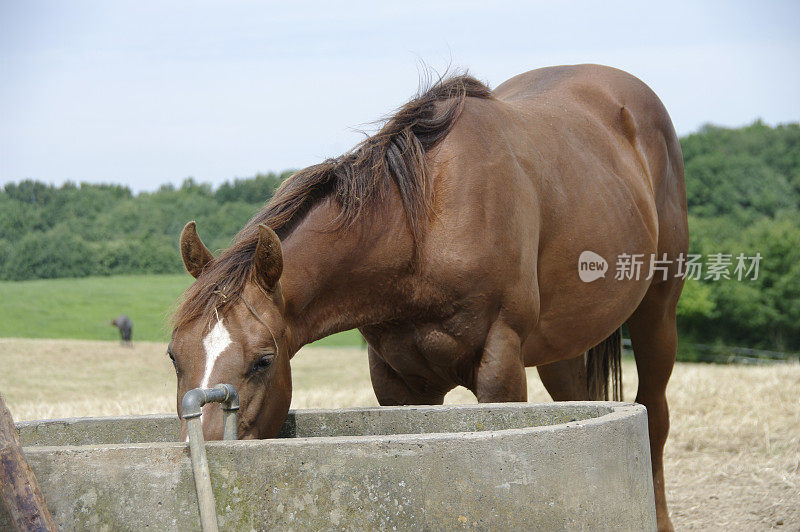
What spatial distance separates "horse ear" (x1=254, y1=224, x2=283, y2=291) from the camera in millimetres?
2623

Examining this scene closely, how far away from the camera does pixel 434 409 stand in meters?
2.58

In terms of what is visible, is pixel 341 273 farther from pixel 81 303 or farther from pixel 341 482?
pixel 81 303

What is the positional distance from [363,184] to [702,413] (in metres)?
Answer: 5.57

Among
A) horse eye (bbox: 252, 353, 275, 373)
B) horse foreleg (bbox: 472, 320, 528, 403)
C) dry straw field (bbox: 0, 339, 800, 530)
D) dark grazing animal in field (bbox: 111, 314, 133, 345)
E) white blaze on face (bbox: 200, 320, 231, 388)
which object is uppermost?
white blaze on face (bbox: 200, 320, 231, 388)

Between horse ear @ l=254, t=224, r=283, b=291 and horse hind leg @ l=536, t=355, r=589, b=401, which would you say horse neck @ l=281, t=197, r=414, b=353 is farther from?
horse hind leg @ l=536, t=355, r=589, b=401

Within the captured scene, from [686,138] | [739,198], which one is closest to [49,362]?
[739,198]

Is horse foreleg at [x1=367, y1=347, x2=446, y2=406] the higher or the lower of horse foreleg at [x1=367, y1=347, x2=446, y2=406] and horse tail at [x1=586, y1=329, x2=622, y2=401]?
the higher

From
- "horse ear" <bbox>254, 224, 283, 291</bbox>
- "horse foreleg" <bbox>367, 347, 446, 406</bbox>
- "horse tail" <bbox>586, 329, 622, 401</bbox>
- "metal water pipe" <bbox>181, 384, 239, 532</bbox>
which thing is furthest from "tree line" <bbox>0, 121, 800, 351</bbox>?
"metal water pipe" <bbox>181, 384, 239, 532</bbox>

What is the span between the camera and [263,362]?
2.62 meters

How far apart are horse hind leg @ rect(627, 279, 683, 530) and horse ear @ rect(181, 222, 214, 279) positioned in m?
3.12

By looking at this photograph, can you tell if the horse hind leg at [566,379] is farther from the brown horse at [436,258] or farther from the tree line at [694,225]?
the tree line at [694,225]

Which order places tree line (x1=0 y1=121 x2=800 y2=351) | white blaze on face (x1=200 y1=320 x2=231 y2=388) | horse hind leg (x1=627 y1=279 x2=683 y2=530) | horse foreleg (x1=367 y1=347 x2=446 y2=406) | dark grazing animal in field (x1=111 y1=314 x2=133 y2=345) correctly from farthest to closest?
dark grazing animal in field (x1=111 y1=314 x2=133 y2=345) < tree line (x1=0 y1=121 x2=800 y2=351) < horse hind leg (x1=627 y1=279 x2=683 y2=530) < horse foreleg (x1=367 y1=347 x2=446 y2=406) < white blaze on face (x1=200 y1=320 x2=231 y2=388)

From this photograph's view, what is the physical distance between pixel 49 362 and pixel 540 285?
10848 millimetres

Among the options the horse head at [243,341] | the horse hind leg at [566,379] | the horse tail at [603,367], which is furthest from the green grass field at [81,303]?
the horse head at [243,341]
